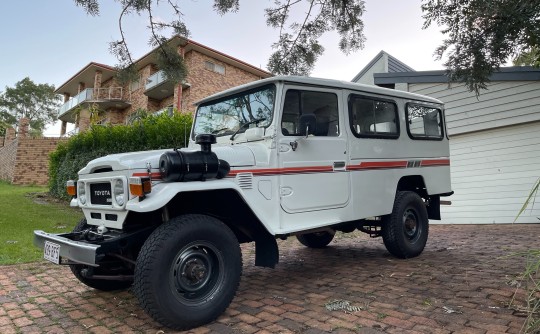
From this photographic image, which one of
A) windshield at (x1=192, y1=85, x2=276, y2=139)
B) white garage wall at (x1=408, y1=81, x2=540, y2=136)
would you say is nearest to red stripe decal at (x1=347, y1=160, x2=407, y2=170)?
windshield at (x1=192, y1=85, x2=276, y2=139)

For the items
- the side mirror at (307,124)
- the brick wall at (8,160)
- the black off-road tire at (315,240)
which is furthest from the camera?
the brick wall at (8,160)

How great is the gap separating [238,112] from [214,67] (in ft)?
60.7

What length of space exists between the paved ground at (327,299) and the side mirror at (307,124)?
1.59 metres

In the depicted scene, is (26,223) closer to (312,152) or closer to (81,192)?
(81,192)

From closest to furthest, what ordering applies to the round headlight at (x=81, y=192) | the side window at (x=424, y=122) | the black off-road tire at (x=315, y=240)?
the round headlight at (x=81, y=192) → the side window at (x=424, y=122) → the black off-road tire at (x=315, y=240)

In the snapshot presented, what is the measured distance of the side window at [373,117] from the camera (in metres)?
4.43

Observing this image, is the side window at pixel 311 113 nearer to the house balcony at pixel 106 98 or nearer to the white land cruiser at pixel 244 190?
the white land cruiser at pixel 244 190

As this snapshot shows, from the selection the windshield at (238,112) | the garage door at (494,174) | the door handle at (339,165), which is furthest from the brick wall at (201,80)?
the door handle at (339,165)

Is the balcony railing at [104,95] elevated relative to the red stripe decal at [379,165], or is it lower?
elevated

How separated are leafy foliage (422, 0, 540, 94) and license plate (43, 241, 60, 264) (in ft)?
16.0

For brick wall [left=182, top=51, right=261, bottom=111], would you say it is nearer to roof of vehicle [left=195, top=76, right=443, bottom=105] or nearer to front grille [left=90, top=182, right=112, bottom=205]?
roof of vehicle [left=195, top=76, right=443, bottom=105]

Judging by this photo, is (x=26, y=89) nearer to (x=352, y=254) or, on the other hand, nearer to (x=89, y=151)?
(x=89, y=151)

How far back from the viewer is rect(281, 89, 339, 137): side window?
3711 mm

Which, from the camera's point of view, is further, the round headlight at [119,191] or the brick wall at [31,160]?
the brick wall at [31,160]
